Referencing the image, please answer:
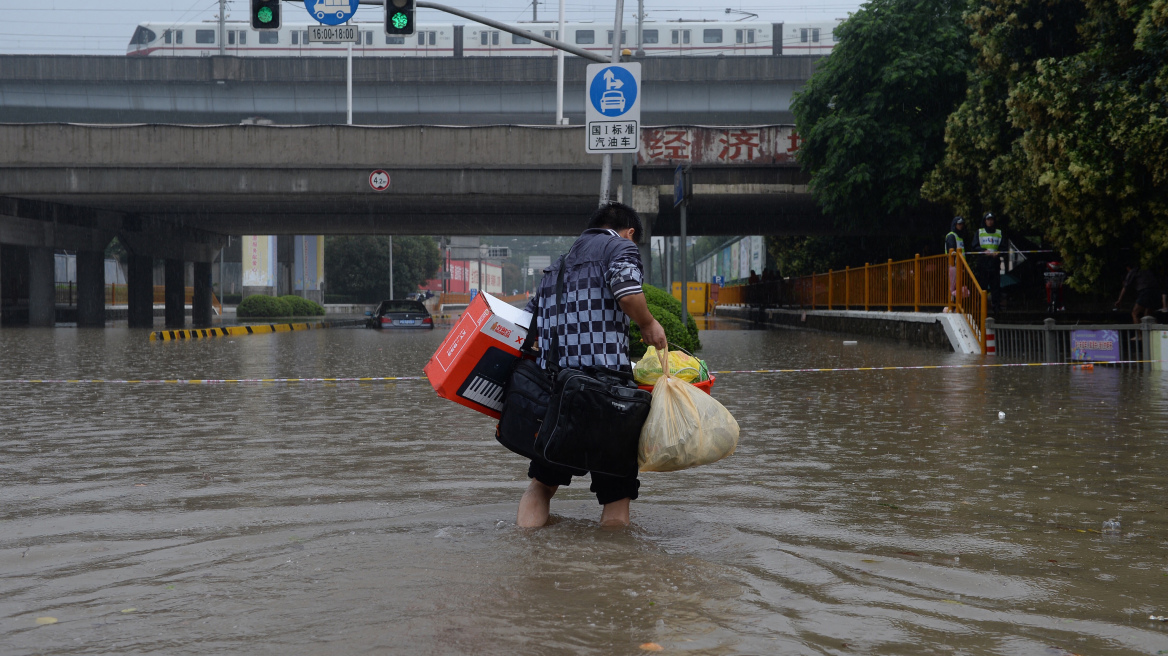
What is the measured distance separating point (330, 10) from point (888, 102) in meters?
13.7

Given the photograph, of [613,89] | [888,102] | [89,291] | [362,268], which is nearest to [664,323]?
[613,89]

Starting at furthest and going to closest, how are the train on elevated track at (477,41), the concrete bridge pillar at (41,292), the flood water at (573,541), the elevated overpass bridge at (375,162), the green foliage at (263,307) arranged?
the train on elevated track at (477,41) < the green foliage at (263,307) < the concrete bridge pillar at (41,292) < the elevated overpass bridge at (375,162) < the flood water at (573,541)

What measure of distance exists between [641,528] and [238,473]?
9.26ft

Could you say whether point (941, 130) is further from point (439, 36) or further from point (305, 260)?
point (305, 260)

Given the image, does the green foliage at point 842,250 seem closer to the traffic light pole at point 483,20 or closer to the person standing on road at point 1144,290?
the person standing on road at point 1144,290

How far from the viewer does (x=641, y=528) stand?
15.6 ft

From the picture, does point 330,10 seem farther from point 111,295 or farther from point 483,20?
point 111,295

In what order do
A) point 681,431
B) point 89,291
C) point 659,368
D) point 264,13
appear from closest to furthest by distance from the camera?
point 681,431 → point 659,368 → point 264,13 → point 89,291

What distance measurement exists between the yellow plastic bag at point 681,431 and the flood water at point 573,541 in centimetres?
37

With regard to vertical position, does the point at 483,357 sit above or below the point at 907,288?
below

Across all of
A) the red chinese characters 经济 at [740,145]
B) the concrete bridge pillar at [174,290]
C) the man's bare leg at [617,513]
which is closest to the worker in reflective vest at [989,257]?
the red chinese characters 经济 at [740,145]

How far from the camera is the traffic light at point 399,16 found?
1573 centimetres

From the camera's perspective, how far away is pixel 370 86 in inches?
1917

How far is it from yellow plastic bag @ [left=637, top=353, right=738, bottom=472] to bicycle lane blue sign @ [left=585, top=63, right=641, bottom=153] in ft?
40.3
